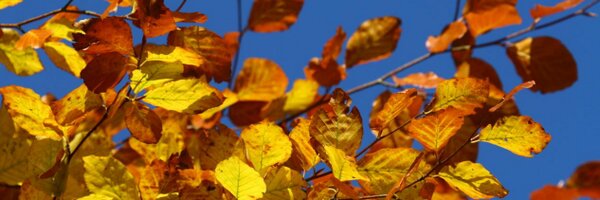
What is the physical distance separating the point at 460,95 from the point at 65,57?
53cm

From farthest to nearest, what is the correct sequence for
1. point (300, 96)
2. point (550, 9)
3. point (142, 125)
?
point (300, 96)
point (550, 9)
point (142, 125)

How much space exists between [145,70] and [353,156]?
19 centimetres

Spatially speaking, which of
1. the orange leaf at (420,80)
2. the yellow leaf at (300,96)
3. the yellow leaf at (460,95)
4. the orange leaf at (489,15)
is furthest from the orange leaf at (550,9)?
the yellow leaf at (460,95)

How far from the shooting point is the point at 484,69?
1.32 meters

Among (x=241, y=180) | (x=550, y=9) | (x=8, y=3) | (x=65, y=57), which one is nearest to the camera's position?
(x=241, y=180)

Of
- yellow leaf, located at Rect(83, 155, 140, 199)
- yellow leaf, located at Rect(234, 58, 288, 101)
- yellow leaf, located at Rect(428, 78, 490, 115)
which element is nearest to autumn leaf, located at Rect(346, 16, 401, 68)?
yellow leaf, located at Rect(234, 58, 288, 101)

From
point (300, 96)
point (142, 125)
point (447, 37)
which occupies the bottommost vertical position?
point (300, 96)

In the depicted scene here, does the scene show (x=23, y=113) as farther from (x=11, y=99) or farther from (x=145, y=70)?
(x=145, y=70)

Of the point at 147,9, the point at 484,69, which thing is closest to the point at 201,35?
the point at 147,9

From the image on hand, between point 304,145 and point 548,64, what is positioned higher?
point 304,145

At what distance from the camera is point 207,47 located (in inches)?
29.7

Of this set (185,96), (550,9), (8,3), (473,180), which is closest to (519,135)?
(473,180)

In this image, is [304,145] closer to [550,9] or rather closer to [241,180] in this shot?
[241,180]

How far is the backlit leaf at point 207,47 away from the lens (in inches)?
28.5
